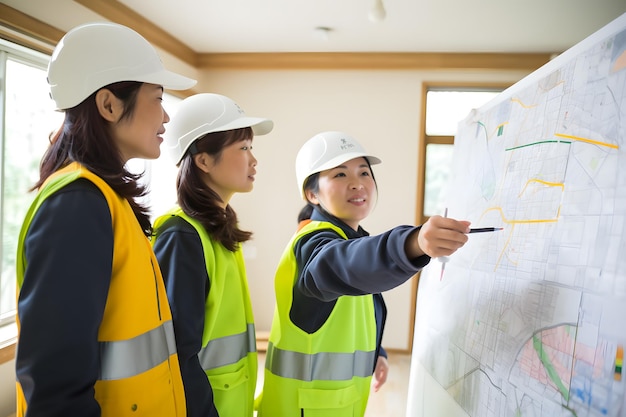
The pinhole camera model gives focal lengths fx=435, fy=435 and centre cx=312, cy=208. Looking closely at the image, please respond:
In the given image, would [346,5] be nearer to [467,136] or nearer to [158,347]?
[467,136]

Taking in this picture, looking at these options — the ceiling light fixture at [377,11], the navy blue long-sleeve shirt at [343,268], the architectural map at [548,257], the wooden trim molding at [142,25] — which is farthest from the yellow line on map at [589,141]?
the wooden trim molding at [142,25]

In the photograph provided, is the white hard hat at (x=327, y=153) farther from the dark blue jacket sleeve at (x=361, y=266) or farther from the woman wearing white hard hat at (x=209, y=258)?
the dark blue jacket sleeve at (x=361, y=266)

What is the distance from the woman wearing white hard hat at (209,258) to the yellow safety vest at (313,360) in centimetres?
9

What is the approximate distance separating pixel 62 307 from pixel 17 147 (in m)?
2.06

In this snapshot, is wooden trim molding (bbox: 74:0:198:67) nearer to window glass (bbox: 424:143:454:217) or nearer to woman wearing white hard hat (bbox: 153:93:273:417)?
woman wearing white hard hat (bbox: 153:93:273:417)

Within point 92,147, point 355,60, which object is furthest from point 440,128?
point 92,147

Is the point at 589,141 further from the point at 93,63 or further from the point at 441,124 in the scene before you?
the point at 441,124

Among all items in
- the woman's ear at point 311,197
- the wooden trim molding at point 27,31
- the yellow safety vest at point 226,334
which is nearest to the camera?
the yellow safety vest at point 226,334

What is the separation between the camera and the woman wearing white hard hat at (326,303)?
998 millimetres

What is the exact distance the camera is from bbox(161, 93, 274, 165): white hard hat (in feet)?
4.19

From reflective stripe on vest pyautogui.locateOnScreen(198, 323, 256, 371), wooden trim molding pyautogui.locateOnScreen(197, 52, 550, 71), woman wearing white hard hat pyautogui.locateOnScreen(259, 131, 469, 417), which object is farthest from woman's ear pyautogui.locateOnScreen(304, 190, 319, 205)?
wooden trim molding pyautogui.locateOnScreen(197, 52, 550, 71)

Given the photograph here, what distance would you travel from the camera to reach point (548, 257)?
2.76ft

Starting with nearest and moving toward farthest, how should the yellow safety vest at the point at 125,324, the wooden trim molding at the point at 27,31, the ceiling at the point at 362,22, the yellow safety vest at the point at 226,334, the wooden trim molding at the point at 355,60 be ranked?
the yellow safety vest at the point at 125,324 → the yellow safety vest at the point at 226,334 → the wooden trim molding at the point at 27,31 → the ceiling at the point at 362,22 → the wooden trim molding at the point at 355,60

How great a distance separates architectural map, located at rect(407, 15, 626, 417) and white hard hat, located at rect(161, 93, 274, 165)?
2.41 ft
